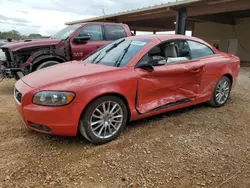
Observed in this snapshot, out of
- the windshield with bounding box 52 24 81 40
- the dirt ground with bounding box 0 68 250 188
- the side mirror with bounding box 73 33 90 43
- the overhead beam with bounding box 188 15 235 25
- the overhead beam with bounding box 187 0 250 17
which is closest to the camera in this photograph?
the dirt ground with bounding box 0 68 250 188

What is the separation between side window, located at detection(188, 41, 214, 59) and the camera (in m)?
4.34

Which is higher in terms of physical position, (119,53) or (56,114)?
(119,53)

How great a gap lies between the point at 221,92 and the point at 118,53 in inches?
94.3

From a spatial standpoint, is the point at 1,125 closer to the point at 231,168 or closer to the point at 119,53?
the point at 119,53

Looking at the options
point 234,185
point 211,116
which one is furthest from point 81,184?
point 211,116

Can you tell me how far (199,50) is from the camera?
14.7ft

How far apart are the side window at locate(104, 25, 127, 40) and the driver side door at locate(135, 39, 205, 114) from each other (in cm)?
343

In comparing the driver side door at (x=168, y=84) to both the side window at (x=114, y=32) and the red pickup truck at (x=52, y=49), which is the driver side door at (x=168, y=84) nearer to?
the red pickup truck at (x=52, y=49)

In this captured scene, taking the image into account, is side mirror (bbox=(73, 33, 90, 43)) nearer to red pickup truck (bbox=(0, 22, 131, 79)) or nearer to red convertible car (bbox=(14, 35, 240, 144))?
red pickup truck (bbox=(0, 22, 131, 79))

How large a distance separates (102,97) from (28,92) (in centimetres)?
93

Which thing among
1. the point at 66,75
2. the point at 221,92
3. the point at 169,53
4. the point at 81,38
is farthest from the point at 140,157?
the point at 81,38

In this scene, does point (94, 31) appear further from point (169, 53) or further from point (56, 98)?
point (56, 98)

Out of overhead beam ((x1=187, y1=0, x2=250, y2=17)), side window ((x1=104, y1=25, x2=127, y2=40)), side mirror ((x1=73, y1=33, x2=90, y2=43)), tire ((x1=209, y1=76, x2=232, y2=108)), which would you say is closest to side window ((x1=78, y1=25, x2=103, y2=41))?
side window ((x1=104, y1=25, x2=127, y2=40))

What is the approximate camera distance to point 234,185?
7.76 feet
